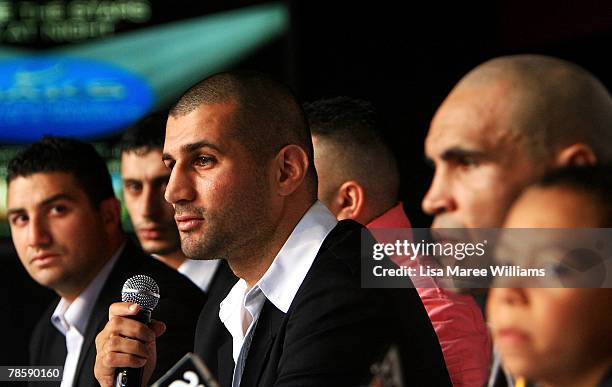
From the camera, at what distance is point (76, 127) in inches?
161

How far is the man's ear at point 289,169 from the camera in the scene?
6.03ft

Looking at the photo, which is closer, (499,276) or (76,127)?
(499,276)

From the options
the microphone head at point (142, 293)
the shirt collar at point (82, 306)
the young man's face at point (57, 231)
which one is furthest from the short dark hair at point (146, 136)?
the microphone head at point (142, 293)

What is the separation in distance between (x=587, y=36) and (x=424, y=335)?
2283 mm

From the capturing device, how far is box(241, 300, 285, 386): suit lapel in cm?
164

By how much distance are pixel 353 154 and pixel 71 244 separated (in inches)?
27.6

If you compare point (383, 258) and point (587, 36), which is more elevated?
point (587, 36)

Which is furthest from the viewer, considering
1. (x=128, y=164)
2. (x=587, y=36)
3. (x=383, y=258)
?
(x=587, y=36)

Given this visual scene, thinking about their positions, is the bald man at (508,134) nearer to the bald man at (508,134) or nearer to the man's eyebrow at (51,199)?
the bald man at (508,134)

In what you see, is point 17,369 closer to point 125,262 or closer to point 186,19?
point 125,262

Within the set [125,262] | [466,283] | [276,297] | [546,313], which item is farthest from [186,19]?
[546,313]

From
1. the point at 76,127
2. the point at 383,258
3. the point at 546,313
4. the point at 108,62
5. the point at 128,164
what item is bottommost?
the point at 546,313

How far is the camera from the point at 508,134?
3.67 ft

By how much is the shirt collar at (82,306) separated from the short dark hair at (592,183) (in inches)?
62.8
